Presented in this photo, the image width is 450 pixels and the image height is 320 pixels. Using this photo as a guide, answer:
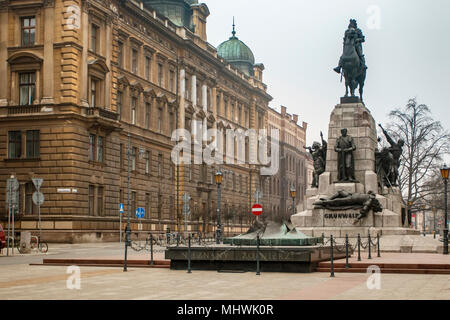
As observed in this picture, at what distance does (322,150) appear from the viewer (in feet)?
117

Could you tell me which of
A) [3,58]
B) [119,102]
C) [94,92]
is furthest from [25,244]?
[119,102]

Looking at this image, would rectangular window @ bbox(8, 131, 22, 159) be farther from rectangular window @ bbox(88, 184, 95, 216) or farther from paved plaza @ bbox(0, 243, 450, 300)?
paved plaza @ bbox(0, 243, 450, 300)

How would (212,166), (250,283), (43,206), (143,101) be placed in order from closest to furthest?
(250,283) → (43,206) → (143,101) → (212,166)

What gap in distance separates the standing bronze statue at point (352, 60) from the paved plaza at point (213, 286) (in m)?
16.9

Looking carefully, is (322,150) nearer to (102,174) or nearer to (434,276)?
(434,276)

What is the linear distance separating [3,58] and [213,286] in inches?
1597

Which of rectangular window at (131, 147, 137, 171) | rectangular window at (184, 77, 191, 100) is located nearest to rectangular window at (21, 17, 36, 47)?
rectangular window at (131, 147, 137, 171)

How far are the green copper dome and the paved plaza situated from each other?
288ft

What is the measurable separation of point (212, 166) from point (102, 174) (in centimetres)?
2890

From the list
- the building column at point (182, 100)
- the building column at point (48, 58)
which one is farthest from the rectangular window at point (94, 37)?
the building column at point (182, 100)

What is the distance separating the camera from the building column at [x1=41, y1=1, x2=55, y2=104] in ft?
168

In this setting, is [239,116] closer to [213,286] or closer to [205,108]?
[205,108]
